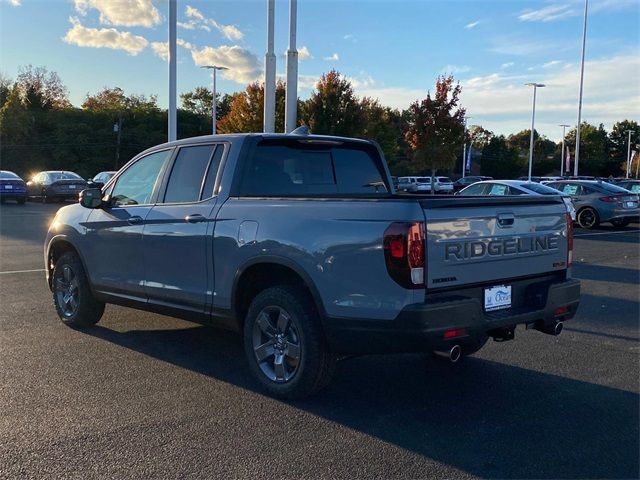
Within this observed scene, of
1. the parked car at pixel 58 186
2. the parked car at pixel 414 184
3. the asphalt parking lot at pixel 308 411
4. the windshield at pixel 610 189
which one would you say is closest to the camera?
the asphalt parking lot at pixel 308 411

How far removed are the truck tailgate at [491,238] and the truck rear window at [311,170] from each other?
1.67m

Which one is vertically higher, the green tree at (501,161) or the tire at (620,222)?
the green tree at (501,161)

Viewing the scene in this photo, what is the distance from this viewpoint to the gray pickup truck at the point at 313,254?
13.3 ft

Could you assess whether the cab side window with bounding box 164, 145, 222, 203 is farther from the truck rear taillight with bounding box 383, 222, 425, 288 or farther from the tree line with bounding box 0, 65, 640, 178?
the tree line with bounding box 0, 65, 640, 178

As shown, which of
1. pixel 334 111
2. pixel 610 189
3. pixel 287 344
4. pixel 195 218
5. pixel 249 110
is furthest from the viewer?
pixel 249 110

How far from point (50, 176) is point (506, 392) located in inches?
1155

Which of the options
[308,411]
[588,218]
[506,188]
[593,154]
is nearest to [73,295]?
[308,411]

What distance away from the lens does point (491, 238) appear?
14.5ft

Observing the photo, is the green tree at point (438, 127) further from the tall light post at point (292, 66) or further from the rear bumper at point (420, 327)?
the rear bumper at point (420, 327)

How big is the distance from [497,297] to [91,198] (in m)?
3.93

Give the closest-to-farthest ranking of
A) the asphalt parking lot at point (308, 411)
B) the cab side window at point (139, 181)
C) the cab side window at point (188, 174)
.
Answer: the asphalt parking lot at point (308, 411) → the cab side window at point (188, 174) → the cab side window at point (139, 181)

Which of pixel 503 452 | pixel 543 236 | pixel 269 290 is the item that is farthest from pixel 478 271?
pixel 269 290

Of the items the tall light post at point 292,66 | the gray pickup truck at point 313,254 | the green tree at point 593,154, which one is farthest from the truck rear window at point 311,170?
the green tree at point 593,154

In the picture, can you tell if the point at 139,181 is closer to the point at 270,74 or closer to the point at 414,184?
the point at 270,74
